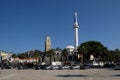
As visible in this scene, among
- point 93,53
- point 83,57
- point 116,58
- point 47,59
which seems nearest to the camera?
point 93,53

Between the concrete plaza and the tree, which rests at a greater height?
the tree

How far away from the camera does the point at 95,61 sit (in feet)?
476

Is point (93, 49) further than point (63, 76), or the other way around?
point (93, 49)

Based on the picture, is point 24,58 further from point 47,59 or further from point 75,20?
point 75,20

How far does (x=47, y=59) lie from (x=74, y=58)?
21.0m

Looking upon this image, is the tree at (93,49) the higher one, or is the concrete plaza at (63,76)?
the tree at (93,49)

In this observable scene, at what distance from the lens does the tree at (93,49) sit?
129 metres

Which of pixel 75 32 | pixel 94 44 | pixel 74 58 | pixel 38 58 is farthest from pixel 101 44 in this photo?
pixel 38 58

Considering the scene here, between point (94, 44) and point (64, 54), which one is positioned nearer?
point (94, 44)

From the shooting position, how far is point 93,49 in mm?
131375

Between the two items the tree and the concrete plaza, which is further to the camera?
the tree

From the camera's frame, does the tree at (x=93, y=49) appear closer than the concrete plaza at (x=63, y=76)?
No

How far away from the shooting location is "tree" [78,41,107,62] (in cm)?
12862

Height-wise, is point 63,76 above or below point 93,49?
below
